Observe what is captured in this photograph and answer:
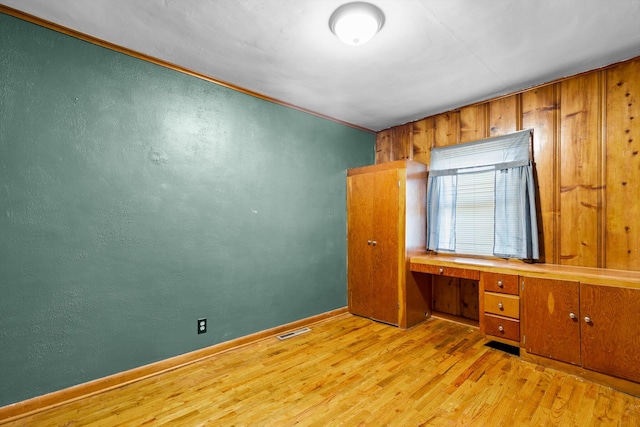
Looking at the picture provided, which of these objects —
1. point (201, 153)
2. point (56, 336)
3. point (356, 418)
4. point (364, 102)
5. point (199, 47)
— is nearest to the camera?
point (356, 418)

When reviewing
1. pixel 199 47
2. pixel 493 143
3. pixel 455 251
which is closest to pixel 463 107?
pixel 493 143

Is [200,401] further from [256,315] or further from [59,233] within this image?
[59,233]

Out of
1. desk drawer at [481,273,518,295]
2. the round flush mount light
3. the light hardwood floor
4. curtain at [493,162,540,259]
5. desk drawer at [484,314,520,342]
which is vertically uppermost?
the round flush mount light

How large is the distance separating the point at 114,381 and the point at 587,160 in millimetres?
4392

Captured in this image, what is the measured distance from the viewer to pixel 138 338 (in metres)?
2.29

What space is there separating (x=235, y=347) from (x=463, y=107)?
12.1ft

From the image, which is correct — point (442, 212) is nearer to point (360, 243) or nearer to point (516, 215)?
point (516, 215)

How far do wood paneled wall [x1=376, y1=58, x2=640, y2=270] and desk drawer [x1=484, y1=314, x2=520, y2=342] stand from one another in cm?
76

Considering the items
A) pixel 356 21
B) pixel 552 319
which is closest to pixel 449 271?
pixel 552 319

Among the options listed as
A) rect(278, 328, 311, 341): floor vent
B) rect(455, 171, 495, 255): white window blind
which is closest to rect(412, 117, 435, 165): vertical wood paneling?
rect(455, 171, 495, 255): white window blind

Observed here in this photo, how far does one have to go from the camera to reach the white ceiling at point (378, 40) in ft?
5.95

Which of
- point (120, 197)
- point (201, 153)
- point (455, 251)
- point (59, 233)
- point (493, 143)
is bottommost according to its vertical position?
point (455, 251)

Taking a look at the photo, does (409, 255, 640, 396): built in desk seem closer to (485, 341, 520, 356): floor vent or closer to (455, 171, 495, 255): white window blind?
(485, 341, 520, 356): floor vent

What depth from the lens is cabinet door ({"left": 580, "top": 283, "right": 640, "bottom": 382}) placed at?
6.60ft
